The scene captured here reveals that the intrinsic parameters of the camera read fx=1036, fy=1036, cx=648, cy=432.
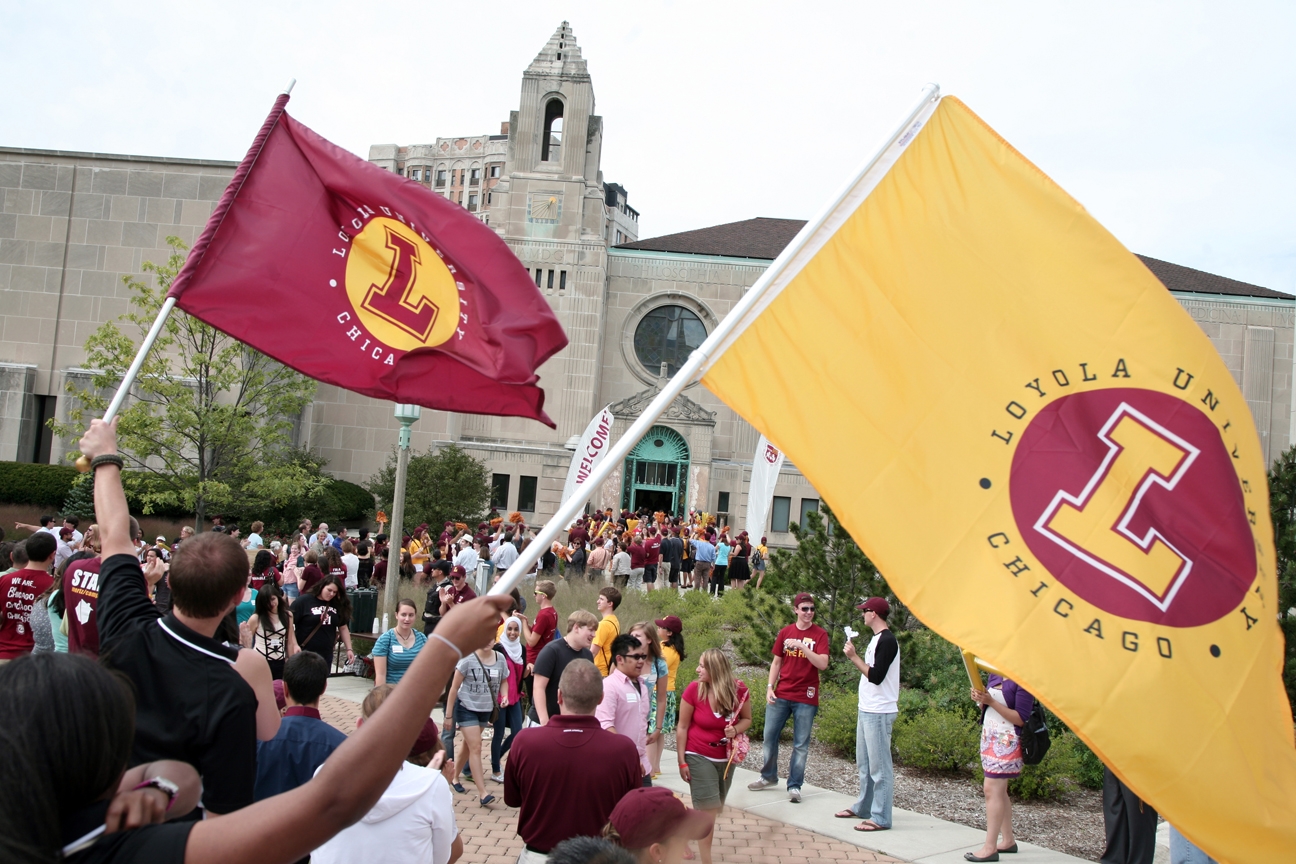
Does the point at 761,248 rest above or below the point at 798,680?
above

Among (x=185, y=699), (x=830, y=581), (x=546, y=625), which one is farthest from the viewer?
(x=830, y=581)

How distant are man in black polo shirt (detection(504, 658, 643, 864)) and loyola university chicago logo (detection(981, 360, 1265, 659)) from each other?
7.18 feet

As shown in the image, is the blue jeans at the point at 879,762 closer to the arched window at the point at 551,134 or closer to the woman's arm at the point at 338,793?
the woman's arm at the point at 338,793

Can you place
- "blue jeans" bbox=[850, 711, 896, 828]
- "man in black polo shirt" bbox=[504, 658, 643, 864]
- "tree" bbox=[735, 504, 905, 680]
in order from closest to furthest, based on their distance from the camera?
"man in black polo shirt" bbox=[504, 658, 643, 864] → "blue jeans" bbox=[850, 711, 896, 828] → "tree" bbox=[735, 504, 905, 680]

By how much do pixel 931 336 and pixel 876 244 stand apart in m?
0.48

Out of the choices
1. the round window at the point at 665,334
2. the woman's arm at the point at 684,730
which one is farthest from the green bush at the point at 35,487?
the woman's arm at the point at 684,730

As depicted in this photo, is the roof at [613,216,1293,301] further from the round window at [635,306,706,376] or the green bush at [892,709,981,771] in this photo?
the green bush at [892,709,981,771]

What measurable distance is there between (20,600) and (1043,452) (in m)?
7.86

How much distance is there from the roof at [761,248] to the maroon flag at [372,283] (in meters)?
43.4

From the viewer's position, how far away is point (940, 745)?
11055 mm

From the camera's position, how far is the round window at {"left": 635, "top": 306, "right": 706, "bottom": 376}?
49.0m

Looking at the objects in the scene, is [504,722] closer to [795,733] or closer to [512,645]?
[512,645]

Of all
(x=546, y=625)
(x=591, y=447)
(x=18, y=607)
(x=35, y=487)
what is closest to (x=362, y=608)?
(x=546, y=625)

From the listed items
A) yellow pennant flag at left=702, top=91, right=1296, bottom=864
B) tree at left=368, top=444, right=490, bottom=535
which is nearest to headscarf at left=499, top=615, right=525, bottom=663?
yellow pennant flag at left=702, top=91, right=1296, bottom=864
